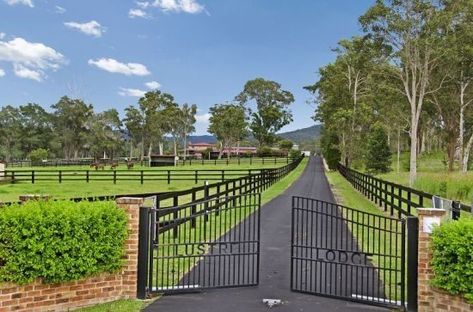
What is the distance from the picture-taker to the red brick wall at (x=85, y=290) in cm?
580

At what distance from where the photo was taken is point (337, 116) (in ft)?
160

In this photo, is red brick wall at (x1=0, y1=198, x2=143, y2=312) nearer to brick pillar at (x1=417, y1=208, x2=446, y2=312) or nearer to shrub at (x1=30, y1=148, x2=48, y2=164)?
brick pillar at (x1=417, y1=208, x2=446, y2=312)

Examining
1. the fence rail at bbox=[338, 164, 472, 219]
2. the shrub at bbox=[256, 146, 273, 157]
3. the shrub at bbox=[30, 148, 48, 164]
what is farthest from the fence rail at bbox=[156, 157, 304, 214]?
the shrub at bbox=[256, 146, 273, 157]

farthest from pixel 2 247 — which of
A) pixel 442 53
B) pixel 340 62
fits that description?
pixel 340 62

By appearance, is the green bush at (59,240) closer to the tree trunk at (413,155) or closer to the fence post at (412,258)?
the fence post at (412,258)

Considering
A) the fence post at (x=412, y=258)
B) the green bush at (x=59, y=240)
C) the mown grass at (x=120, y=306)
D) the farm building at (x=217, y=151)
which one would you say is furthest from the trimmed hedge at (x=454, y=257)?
the farm building at (x=217, y=151)

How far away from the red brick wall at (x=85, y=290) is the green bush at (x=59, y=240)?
0.12 metres

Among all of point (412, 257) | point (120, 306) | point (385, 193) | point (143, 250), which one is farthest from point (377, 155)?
point (120, 306)

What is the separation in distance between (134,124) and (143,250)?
3732 inches

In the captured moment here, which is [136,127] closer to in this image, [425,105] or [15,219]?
[425,105]

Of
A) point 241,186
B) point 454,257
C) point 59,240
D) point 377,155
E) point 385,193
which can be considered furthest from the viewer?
point 377,155

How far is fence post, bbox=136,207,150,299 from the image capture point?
6578 mm

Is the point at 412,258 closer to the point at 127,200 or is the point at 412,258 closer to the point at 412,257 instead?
the point at 412,257

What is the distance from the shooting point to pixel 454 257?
5.62 m
